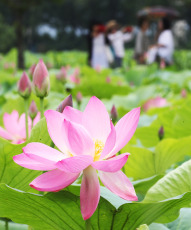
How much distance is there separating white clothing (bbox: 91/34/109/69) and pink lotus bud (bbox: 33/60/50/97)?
7.70 m

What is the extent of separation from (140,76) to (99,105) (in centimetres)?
374

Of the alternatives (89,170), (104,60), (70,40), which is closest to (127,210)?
(89,170)

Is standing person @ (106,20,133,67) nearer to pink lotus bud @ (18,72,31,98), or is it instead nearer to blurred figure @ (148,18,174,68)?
blurred figure @ (148,18,174,68)

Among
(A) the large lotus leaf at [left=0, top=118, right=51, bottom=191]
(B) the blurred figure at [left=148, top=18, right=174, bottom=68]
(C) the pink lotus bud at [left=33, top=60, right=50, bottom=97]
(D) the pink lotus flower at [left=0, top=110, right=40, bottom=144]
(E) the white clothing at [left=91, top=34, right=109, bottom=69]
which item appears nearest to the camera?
A: (A) the large lotus leaf at [left=0, top=118, right=51, bottom=191]

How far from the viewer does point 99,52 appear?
8.51m

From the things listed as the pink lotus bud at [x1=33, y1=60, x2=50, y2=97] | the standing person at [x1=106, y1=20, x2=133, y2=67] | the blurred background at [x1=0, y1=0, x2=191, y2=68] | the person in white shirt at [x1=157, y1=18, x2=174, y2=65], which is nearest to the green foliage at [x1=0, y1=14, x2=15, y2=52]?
the blurred background at [x1=0, y1=0, x2=191, y2=68]

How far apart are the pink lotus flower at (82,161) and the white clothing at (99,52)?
312 inches

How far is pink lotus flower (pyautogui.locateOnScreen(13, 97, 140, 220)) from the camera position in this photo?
1.50ft

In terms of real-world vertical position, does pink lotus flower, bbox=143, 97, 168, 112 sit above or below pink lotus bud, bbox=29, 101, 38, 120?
below

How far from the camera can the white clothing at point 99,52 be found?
8.45 meters

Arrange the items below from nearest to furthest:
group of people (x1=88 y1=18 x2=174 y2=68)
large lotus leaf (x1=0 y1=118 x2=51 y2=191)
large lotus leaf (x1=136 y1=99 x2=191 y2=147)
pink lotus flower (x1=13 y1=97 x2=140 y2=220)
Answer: pink lotus flower (x1=13 y1=97 x2=140 y2=220) → large lotus leaf (x1=0 y1=118 x2=51 y2=191) → large lotus leaf (x1=136 y1=99 x2=191 y2=147) → group of people (x1=88 y1=18 x2=174 y2=68)

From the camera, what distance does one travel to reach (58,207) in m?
0.53

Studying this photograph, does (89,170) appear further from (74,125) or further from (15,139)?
(15,139)

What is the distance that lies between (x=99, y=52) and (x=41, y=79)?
789cm
